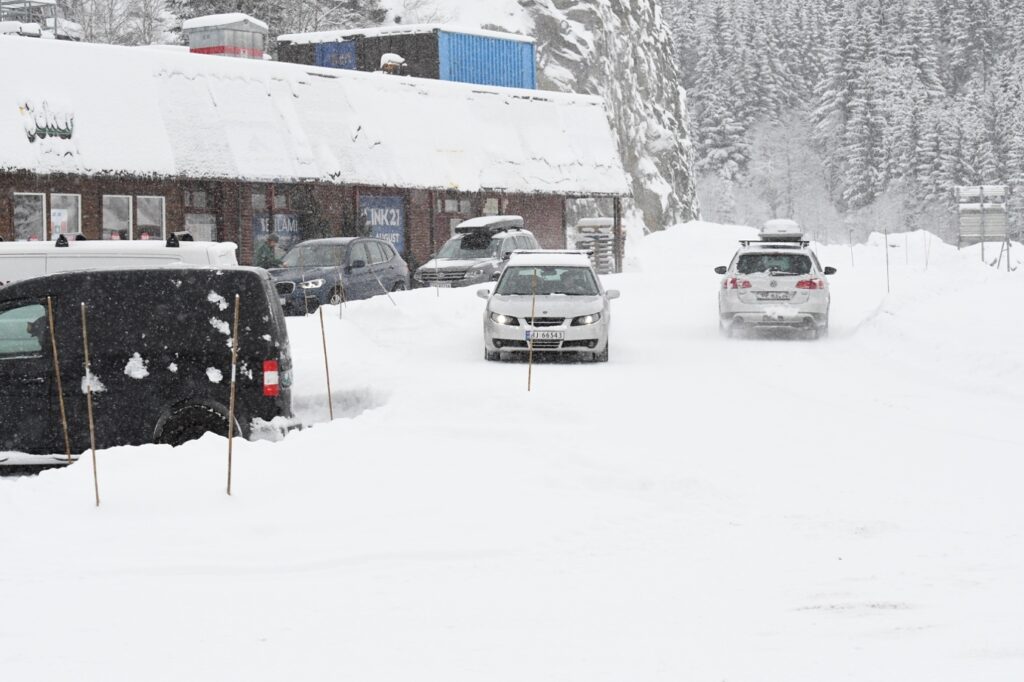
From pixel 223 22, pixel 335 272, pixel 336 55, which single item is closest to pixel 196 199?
pixel 335 272

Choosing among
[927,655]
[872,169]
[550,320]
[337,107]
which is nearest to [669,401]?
[550,320]

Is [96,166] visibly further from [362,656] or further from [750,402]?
[362,656]

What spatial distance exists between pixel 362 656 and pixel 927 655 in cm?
269

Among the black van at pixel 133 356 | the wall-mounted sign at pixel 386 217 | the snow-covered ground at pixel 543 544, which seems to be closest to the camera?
the snow-covered ground at pixel 543 544

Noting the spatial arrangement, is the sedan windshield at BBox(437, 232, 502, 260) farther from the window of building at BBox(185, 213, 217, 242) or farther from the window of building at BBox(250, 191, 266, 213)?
the window of building at BBox(185, 213, 217, 242)

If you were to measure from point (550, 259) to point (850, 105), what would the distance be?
106191 mm

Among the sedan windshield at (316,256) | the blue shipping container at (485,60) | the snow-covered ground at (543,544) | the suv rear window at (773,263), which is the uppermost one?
the blue shipping container at (485,60)

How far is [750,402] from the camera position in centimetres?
1516

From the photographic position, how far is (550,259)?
67.9ft

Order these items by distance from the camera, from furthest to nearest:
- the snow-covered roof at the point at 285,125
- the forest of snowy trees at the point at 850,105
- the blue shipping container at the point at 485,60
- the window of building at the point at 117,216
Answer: the forest of snowy trees at the point at 850,105 → the blue shipping container at the point at 485,60 → the window of building at the point at 117,216 → the snow-covered roof at the point at 285,125

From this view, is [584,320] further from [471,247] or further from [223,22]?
[223,22]

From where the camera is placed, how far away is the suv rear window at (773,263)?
22859 mm

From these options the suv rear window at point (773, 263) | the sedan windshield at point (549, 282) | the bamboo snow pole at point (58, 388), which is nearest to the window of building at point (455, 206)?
the suv rear window at point (773, 263)

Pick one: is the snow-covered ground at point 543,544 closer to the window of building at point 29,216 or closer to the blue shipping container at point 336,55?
the window of building at point 29,216
